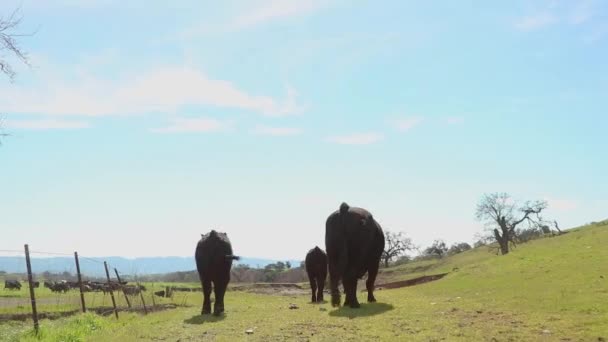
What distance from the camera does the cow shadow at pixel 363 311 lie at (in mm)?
15131

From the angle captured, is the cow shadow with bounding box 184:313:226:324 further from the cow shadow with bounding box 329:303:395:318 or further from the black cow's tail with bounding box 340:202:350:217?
the black cow's tail with bounding box 340:202:350:217

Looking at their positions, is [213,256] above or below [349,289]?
above

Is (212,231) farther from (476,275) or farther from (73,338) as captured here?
(476,275)

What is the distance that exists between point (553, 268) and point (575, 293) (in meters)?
8.17

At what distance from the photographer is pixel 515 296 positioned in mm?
17984

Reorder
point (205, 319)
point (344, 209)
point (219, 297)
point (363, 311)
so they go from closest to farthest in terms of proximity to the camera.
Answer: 1. point (363, 311)
2. point (205, 319)
3. point (344, 209)
4. point (219, 297)

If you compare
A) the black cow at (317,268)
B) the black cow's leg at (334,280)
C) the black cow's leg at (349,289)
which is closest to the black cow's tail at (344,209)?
the black cow's leg at (334,280)

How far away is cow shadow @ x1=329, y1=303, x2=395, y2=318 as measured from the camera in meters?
15.1

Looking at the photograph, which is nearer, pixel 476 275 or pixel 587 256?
pixel 587 256

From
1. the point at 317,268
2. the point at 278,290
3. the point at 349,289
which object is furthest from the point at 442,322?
the point at 278,290

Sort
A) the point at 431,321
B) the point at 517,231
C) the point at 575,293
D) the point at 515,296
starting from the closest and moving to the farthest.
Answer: the point at 431,321 < the point at 575,293 < the point at 515,296 < the point at 517,231

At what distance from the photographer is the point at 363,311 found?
52.2 ft

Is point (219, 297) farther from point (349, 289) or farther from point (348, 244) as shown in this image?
point (348, 244)

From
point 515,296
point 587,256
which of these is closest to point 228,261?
point 515,296
